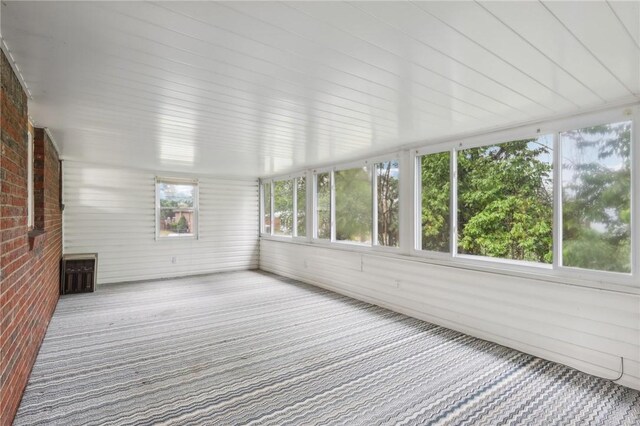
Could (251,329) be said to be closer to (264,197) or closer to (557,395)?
(557,395)

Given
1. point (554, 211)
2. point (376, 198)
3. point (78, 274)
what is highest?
point (376, 198)

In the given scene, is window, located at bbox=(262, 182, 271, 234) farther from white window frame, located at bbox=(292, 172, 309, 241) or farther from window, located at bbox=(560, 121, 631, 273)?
window, located at bbox=(560, 121, 631, 273)

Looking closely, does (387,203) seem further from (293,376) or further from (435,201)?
(293,376)

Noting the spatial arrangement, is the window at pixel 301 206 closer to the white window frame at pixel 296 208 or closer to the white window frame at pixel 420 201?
the white window frame at pixel 296 208

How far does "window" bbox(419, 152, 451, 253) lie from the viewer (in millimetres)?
4074

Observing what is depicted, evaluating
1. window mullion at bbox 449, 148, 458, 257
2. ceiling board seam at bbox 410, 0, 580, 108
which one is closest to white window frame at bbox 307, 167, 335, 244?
window mullion at bbox 449, 148, 458, 257

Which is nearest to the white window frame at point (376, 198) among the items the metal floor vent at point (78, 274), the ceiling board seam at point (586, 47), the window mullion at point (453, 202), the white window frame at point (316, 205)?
the window mullion at point (453, 202)

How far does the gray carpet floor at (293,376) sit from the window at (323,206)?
2.04m

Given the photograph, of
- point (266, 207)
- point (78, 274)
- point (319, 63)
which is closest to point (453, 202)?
point (319, 63)

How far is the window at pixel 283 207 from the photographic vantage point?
7273mm

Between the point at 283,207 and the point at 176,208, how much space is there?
7.56 feet

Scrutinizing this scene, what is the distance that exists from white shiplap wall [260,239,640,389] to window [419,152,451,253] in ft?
1.16

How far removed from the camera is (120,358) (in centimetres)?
306

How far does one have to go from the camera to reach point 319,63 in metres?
2.00
